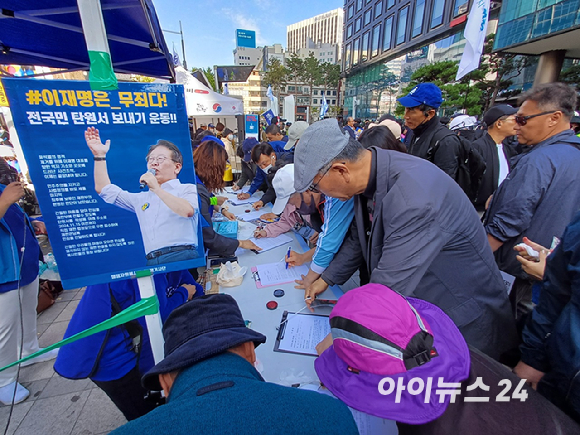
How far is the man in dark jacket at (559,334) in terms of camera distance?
877mm

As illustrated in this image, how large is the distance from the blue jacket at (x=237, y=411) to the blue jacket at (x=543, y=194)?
1833 millimetres

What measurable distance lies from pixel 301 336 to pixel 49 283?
3.49 m

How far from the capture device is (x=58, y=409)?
1965mm

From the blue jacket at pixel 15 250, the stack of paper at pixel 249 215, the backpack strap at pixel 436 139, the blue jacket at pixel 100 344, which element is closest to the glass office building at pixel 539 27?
the backpack strap at pixel 436 139

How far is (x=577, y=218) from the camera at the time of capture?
0.99 m

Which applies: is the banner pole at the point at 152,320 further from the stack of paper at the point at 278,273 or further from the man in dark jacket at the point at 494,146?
the man in dark jacket at the point at 494,146

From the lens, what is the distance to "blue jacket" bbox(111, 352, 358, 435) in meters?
0.46

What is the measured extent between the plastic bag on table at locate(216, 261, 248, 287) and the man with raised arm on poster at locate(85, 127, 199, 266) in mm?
861


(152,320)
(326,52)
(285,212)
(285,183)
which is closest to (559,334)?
(152,320)

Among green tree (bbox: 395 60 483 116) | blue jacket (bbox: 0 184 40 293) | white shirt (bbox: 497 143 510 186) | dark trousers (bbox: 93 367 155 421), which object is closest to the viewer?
dark trousers (bbox: 93 367 155 421)

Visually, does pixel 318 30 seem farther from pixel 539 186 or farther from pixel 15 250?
pixel 15 250

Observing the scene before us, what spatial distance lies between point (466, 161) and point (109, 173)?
325cm

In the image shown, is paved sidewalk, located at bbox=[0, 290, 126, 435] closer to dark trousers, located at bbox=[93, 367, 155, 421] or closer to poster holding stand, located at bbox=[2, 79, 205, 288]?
dark trousers, located at bbox=[93, 367, 155, 421]

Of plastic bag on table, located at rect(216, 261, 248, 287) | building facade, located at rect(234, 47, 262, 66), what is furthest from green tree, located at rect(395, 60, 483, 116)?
building facade, located at rect(234, 47, 262, 66)
